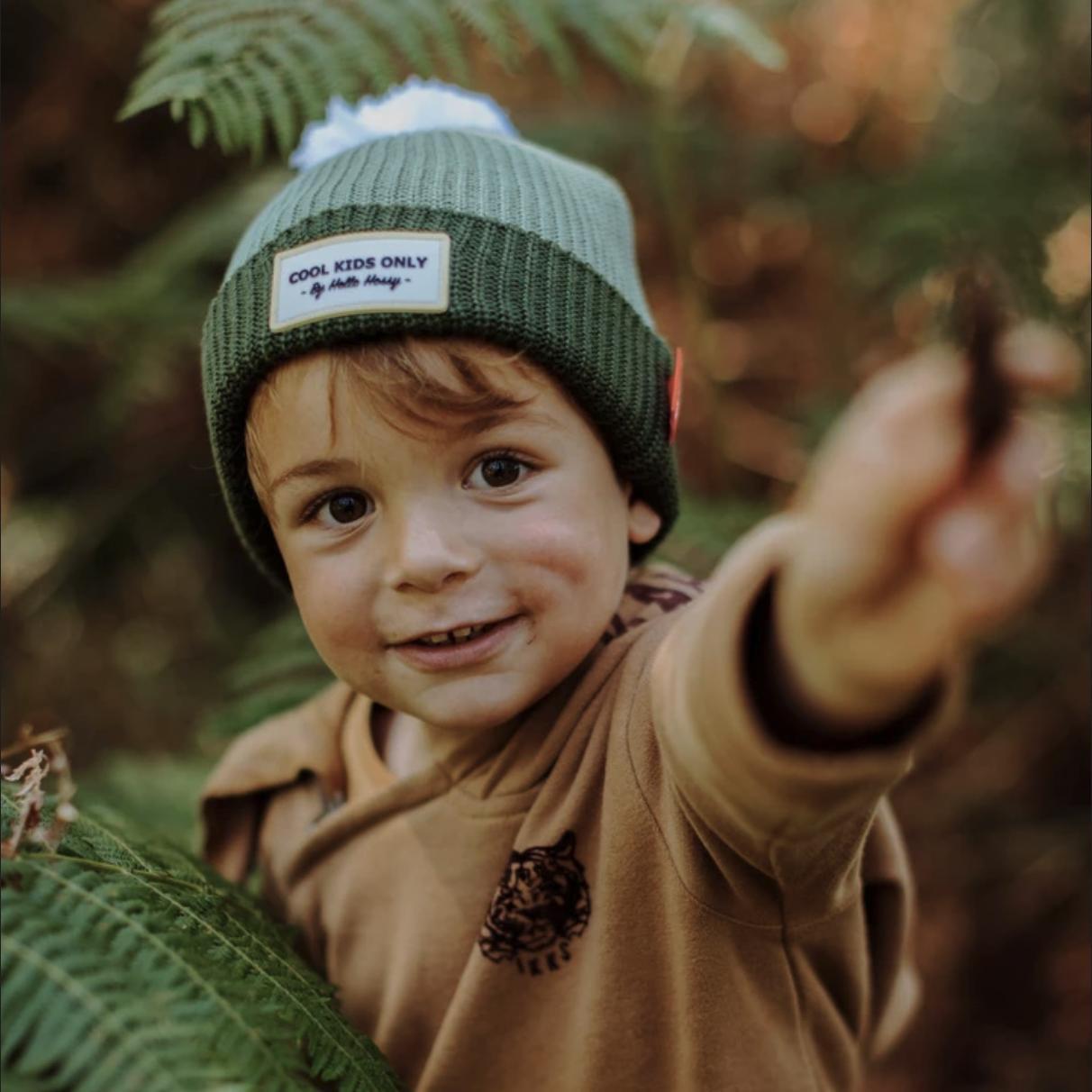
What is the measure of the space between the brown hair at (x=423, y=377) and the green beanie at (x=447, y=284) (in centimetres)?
1

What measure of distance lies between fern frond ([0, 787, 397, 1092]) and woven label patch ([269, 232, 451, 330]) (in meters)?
0.50

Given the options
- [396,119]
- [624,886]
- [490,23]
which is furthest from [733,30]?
[624,886]

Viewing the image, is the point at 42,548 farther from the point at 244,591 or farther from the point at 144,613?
the point at 244,591

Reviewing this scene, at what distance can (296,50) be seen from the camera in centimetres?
160

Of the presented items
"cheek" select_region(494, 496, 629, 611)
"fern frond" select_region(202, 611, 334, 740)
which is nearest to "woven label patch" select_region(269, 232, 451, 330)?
"cheek" select_region(494, 496, 629, 611)

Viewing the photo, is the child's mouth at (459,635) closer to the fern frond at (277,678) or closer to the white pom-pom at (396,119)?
the white pom-pom at (396,119)

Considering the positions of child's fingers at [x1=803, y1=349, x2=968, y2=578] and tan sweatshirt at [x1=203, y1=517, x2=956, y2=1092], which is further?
tan sweatshirt at [x1=203, y1=517, x2=956, y2=1092]

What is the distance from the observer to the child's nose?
1.09 metres

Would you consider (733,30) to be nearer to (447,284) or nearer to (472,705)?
(447,284)

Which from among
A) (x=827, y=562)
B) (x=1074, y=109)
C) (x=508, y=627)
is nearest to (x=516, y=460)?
(x=508, y=627)

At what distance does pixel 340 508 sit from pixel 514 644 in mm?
207

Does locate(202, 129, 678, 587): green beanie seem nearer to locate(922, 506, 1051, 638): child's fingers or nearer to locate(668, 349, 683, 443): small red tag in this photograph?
locate(668, 349, 683, 443): small red tag

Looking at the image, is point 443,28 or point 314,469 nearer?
point 314,469

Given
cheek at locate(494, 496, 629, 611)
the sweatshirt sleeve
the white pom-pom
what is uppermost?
the white pom-pom
